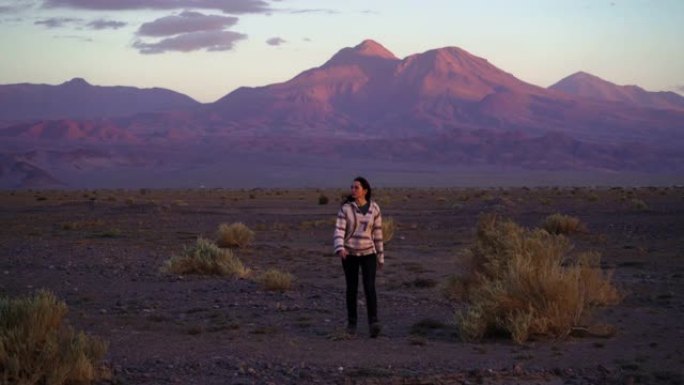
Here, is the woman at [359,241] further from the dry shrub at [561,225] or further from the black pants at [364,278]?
the dry shrub at [561,225]

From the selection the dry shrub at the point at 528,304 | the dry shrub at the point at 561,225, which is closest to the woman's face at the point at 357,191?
the dry shrub at the point at 528,304

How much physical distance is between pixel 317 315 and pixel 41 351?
19.3 feet

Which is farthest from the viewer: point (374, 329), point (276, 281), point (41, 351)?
point (276, 281)

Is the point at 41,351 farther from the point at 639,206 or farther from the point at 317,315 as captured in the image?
the point at 639,206

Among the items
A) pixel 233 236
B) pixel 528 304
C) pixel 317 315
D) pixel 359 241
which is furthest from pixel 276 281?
pixel 233 236

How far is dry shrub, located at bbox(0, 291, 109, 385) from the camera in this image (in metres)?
9.33

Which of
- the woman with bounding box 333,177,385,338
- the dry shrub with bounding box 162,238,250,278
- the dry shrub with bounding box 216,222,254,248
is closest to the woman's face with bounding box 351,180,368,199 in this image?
the woman with bounding box 333,177,385,338

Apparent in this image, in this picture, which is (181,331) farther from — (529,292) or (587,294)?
(587,294)

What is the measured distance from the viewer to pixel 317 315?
1482cm

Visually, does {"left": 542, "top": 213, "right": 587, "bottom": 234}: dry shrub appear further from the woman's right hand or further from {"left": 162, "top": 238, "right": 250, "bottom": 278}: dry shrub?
the woman's right hand

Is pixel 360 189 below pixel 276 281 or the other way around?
the other way around

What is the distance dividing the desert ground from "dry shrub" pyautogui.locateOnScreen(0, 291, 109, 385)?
0.51m

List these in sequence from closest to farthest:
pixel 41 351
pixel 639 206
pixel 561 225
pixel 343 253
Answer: pixel 41 351, pixel 343 253, pixel 561 225, pixel 639 206

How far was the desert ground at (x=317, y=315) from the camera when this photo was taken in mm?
10750
